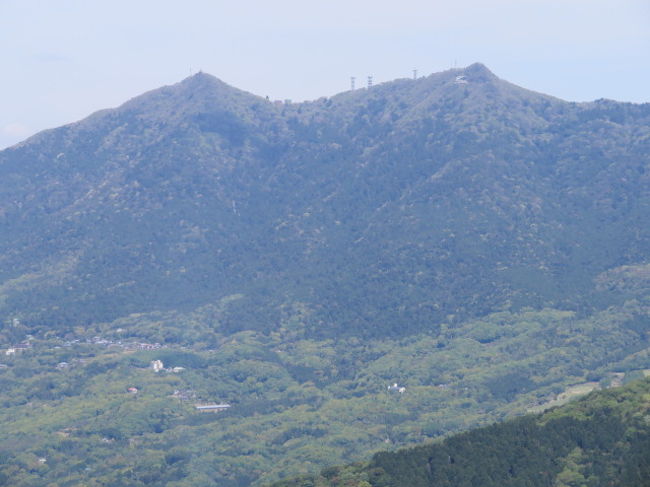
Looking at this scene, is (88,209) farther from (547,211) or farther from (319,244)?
(547,211)

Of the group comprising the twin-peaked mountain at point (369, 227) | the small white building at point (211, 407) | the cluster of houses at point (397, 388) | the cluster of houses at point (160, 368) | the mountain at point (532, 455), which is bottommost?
the cluster of houses at point (397, 388)

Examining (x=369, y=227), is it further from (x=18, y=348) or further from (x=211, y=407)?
(x=211, y=407)

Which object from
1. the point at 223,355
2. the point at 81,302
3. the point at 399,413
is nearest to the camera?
the point at 399,413

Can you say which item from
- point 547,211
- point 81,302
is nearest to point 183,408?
point 81,302

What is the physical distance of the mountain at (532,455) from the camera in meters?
77.0

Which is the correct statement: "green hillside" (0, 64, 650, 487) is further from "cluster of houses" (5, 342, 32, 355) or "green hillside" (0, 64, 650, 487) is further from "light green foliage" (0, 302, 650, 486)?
"cluster of houses" (5, 342, 32, 355)

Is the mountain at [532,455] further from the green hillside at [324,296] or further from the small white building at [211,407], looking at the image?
the small white building at [211,407]

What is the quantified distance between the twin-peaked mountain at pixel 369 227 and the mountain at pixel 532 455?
62319 millimetres

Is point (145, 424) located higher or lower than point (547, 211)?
lower

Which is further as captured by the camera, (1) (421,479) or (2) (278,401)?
(2) (278,401)

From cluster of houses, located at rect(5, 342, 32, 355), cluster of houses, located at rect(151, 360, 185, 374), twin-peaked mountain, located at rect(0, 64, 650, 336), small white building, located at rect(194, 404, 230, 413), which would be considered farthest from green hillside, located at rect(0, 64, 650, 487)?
cluster of houses, located at rect(151, 360, 185, 374)

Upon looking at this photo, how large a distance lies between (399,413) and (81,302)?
5922 centimetres

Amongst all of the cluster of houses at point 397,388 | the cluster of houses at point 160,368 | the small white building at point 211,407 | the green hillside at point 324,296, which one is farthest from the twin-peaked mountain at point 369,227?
the small white building at point 211,407

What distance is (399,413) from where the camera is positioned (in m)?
122
